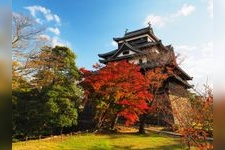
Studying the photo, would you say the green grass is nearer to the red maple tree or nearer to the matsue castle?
the red maple tree

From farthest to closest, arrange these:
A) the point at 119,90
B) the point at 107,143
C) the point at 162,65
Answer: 1. the point at 162,65
2. the point at 119,90
3. the point at 107,143

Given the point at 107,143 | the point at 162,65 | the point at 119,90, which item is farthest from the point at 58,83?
the point at 162,65

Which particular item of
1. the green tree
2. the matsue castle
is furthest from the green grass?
the matsue castle

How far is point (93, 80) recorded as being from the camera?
793 centimetres

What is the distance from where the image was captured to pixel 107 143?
6355mm

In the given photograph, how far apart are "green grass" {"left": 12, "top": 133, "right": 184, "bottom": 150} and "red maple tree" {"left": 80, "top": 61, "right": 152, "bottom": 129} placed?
36.1 inches

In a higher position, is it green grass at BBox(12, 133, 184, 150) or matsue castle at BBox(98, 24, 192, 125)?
matsue castle at BBox(98, 24, 192, 125)

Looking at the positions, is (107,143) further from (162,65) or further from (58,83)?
(162,65)

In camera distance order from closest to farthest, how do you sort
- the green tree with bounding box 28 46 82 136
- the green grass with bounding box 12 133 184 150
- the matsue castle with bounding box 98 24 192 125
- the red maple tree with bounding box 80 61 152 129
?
the green grass with bounding box 12 133 184 150 → the green tree with bounding box 28 46 82 136 → the red maple tree with bounding box 80 61 152 129 → the matsue castle with bounding box 98 24 192 125

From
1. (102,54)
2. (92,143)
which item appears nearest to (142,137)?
(92,143)

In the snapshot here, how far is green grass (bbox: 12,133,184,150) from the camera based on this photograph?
5.78 metres

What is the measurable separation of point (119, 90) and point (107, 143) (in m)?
1.91

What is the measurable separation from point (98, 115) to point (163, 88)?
2.65 meters

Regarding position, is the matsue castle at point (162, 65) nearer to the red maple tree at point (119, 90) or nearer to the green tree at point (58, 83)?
the red maple tree at point (119, 90)
